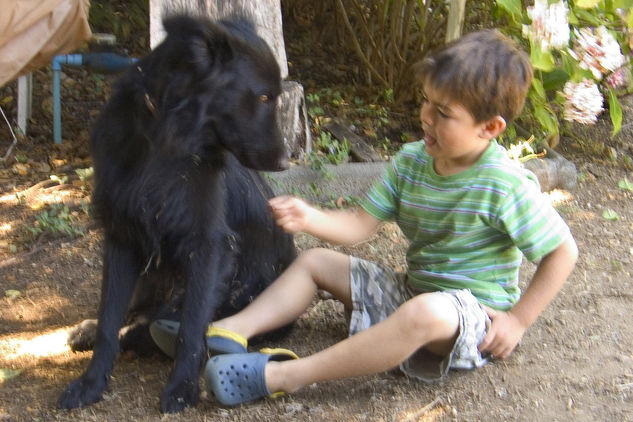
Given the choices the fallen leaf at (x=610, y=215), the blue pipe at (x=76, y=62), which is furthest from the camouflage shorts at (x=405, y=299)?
the blue pipe at (x=76, y=62)

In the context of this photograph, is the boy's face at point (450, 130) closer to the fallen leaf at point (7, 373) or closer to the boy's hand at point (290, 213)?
the boy's hand at point (290, 213)

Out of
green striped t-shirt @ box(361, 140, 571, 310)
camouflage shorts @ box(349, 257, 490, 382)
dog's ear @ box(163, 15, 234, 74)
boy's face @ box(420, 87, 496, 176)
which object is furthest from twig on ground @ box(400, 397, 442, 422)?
dog's ear @ box(163, 15, 234, 74)

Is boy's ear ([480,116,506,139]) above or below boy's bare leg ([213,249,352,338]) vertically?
above

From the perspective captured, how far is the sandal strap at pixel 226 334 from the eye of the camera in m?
2.29

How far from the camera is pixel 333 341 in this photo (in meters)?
2.58

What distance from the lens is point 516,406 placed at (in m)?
2.09

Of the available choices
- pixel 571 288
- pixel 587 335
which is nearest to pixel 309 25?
pixel 571 288

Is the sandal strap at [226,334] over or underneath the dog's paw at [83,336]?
over

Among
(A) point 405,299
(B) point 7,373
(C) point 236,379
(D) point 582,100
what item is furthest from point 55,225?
(D) point 582,100

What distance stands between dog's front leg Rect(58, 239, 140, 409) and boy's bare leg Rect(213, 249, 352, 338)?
1.14 ft

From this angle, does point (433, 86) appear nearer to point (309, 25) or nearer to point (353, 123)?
point (353, 123)

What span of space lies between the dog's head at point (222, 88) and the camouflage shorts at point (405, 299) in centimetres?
50

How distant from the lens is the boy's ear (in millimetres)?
2158

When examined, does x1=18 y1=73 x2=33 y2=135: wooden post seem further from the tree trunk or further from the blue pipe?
the tree trunk
